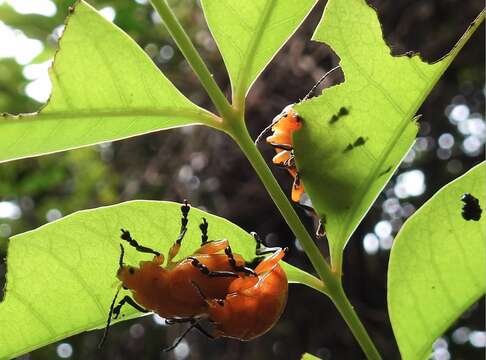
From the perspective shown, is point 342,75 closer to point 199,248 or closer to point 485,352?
point 199,248

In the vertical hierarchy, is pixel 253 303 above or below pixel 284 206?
below

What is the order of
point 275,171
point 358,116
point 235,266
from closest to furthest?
1. point 358,116
2. point 235,266
3. point 275,171

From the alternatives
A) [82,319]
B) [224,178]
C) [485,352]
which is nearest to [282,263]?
[82,319]

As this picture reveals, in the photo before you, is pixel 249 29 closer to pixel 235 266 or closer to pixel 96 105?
pixel 96 105

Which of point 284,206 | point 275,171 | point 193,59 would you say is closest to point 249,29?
point 193,59

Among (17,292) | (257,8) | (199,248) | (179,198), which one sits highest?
(257,8)

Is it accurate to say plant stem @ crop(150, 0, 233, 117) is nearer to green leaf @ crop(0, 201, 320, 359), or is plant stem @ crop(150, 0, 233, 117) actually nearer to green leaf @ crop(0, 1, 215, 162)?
green leaf @ crop(0, 1, 215, 162)
